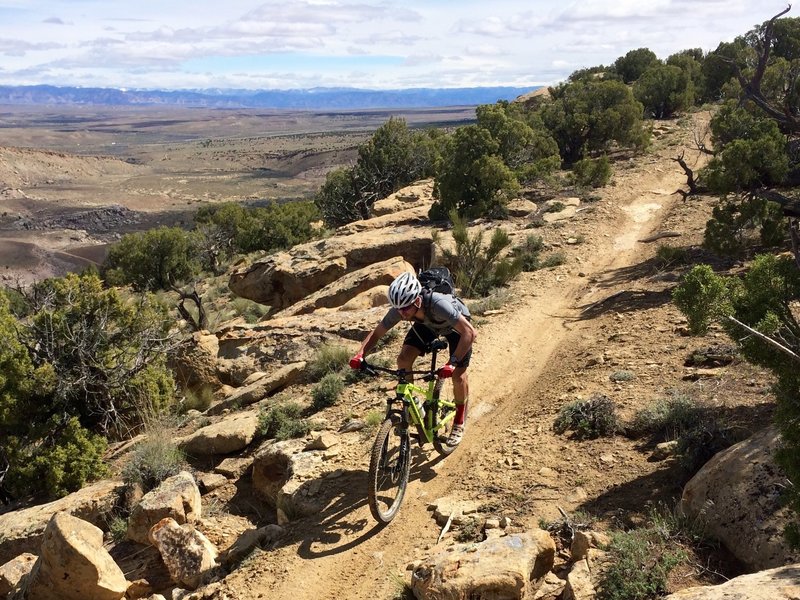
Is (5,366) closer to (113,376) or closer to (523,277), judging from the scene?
(113,376)

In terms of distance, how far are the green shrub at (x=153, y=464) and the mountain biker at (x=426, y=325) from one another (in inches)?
115

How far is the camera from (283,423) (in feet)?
25.7

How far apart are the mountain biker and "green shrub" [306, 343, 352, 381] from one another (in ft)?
10.7

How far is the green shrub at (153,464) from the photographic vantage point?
23.7 ft

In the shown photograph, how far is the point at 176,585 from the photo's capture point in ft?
18.9

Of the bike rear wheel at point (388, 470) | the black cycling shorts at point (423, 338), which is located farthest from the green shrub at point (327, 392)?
the black cycling shorts at point (423, 338)

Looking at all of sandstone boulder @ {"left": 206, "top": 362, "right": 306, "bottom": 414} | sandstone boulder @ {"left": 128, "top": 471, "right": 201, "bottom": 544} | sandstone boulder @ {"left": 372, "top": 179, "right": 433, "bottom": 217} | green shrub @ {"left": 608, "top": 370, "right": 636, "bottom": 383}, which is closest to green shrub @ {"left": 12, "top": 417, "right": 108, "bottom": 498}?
sandstone boulder @ {"left": 206, "top": 362, "right": 306, "bottom": 414}

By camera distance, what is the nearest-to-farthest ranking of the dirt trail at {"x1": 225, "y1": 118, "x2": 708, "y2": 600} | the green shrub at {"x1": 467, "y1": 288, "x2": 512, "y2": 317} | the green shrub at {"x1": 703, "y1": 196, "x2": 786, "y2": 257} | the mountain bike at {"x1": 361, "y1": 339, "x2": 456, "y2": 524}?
1. the dirt trail at {"x1": 225, "y1": 118, "x2": 708, "y2": 600}
2. the mountain bike at {"x1": 361, "y1": 339, "x2": 456, "y2": 524}
3. the green shrub at {"x1": 467, "y1": 288, "x2": 512, "y2": 317}
4. the green shrub at {"x1": 703, "y1": 196, "x2": 786, "y2": 257}

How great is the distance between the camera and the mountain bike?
552 centimetres

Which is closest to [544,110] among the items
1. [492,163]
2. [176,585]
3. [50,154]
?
[492,163]

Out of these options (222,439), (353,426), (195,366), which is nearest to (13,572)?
(222,439)

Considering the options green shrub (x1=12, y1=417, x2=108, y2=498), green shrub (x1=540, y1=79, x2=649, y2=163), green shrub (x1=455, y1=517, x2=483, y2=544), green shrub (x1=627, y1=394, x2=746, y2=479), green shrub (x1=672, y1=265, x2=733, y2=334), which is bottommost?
green shrub (x1=12, y1=417, x2=108, y2=498)

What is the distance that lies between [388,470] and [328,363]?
387 cm

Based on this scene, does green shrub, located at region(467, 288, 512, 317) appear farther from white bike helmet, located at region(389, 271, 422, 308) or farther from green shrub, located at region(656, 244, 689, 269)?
white bike helmet, located at region(389, 271, 422, 308)
